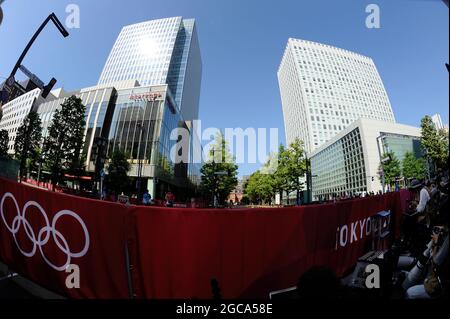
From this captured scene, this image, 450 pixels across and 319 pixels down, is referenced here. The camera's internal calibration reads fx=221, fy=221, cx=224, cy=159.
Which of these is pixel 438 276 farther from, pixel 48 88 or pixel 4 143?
pixel 4 143

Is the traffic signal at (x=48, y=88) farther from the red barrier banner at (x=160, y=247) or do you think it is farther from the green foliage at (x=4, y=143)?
the red barrier banner at (x=160, y=247)

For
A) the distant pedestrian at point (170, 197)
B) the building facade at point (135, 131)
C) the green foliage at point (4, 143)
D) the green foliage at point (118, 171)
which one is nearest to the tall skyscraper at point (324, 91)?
the building facade at point (135, 131)

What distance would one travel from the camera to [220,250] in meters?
2.96

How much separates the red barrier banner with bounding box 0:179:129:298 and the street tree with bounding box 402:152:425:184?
13.7ft

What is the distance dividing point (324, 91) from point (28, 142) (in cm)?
629

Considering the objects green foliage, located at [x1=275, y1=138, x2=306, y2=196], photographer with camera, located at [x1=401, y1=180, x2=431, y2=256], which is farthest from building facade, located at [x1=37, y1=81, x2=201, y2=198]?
photographer with camera, located at [x1=401, y1=180, x2=431, y2=256]

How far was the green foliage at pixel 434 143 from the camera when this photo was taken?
2.20 metres

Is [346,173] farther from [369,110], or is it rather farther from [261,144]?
[261,144]

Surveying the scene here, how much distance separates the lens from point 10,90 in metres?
5.99

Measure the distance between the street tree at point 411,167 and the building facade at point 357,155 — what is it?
0.09 metres

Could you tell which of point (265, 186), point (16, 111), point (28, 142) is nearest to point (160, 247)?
point (28, 142)

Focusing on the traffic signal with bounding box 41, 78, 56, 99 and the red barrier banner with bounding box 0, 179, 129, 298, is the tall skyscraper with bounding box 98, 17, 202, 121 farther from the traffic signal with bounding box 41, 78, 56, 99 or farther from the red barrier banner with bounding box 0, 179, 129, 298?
the red barrier banner with bounding box 0, 179, 129, 298

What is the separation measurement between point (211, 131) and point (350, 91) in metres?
3.10
